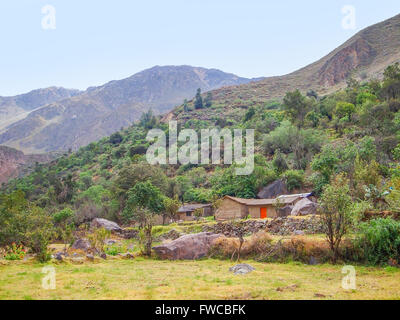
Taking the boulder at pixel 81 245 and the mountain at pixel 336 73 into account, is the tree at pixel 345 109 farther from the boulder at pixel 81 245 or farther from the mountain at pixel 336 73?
the mountain at pixel 336 73

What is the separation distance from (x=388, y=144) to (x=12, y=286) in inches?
1573

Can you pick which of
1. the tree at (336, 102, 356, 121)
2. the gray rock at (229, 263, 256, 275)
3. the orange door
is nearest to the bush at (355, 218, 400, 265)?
the gray rock at (229, 263, 256, 275)

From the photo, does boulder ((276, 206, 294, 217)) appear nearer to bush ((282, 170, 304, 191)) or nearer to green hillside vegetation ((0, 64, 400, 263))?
green hillside vegetation ((0, 64, 400, 263))

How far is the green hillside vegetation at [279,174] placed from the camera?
2448 centimetres

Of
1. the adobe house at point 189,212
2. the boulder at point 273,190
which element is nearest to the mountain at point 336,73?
the adobe house at point 189,212

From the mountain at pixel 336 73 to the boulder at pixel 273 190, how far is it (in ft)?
210

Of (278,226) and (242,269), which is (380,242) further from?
(278,226)

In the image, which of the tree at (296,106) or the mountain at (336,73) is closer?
the tree at (296,106)

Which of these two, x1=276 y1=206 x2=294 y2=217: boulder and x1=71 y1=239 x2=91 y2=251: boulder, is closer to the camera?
x1=71 y1=239 x2=91 y2=251: boulder

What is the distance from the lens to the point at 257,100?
4491 inches

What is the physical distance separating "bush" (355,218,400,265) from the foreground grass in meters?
0.95

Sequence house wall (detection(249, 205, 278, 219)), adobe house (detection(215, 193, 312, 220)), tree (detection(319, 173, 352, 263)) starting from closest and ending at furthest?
tree (detection(319, 173, 352, 263))
adobe house (detection(215, 193, 312, 220))
house wall (detection(249, 205, 278, 219))

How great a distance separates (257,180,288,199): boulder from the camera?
4047cm
